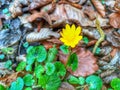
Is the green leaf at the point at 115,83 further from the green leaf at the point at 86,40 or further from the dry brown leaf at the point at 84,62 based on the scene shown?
the green leaf at the point at 86,40

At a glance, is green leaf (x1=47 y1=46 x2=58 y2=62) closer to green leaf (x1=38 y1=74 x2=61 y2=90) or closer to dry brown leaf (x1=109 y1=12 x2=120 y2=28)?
green leaf (x1=38 y1=74 x2=61 y2=90)

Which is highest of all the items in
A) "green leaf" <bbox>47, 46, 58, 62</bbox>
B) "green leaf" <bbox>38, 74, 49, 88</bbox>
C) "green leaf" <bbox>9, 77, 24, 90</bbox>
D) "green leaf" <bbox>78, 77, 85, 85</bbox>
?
"green leaf" <bbox>47, 46, 58, 62</bbox>

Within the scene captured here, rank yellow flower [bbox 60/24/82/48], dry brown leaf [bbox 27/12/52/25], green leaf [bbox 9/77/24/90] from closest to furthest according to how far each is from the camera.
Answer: yellow flower [bbox 60/24/82/48] < green leaf [bbox 9/77/24/90] < dry brown leaf [bbox 27/12/52/25]

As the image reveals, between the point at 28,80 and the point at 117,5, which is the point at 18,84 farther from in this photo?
the point at 117,5

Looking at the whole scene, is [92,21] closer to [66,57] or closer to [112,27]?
[112,27]

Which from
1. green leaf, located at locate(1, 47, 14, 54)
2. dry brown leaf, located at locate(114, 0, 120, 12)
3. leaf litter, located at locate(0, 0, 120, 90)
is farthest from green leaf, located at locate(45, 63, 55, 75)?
dry brown leaf, located at locate(114, 0, 120, 12)

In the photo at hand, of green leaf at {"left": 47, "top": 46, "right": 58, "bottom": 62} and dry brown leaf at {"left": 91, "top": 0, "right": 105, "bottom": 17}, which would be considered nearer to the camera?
green leaf at {"left": 47, "top": 46, "right": 58, "bottom": 62}

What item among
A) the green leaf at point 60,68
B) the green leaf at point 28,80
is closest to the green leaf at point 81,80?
the green leaf at point 60,68
